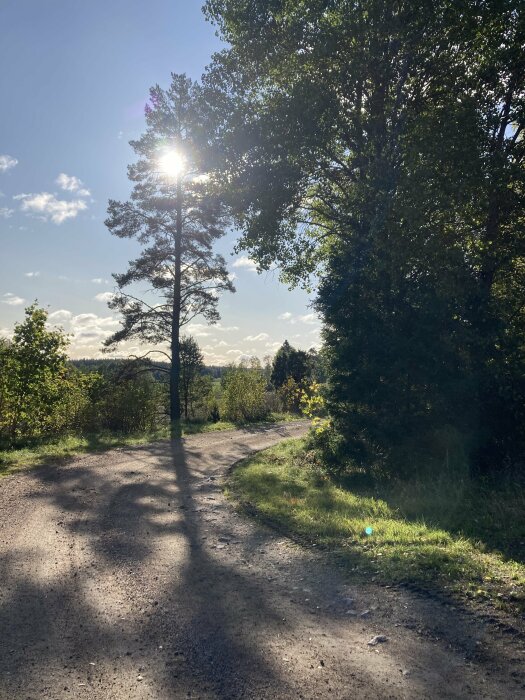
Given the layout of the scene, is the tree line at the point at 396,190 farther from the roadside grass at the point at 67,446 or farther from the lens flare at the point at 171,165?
the lens flare at the point at 171,165

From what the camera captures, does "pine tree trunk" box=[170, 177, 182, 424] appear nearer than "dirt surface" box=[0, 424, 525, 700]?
No

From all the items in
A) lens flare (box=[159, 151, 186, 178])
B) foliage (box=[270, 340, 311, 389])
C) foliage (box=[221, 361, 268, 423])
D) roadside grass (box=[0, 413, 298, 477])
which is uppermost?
lens flare (box=[159, 151, 186, 178])

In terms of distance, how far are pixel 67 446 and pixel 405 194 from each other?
12370 mm

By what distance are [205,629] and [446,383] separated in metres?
7.41

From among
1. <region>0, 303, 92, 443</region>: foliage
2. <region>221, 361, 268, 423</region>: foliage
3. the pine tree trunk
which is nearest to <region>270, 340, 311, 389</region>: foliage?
<region>221, 361, 268, 423</region>: foliage

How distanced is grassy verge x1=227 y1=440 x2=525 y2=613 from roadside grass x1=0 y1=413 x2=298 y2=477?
5.70 metres

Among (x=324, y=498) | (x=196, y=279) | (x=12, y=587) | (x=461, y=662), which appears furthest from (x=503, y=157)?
(x=196, y=279)

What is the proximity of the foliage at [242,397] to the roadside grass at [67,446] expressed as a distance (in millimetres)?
5369

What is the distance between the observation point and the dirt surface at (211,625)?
3.20 m

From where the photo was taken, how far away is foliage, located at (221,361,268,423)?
27.8 m

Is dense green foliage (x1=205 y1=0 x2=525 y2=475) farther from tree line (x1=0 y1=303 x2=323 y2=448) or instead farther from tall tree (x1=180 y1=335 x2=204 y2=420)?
tall tree (x1=180 y1=335 x2=204 y2=420)

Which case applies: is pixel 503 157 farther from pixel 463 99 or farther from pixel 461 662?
pixel 461 662

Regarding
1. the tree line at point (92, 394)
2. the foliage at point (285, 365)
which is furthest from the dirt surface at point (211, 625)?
the foliage at point (285, 365)

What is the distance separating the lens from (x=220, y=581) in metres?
5.07
